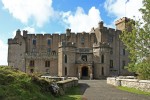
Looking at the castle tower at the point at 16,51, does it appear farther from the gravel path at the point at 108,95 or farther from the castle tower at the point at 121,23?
the gravel path at the point at 108,95

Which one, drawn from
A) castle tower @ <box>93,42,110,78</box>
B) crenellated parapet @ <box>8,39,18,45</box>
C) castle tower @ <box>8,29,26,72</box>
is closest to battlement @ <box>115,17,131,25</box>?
castle tower @ <box>93,42,110,78</box>

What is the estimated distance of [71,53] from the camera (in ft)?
222

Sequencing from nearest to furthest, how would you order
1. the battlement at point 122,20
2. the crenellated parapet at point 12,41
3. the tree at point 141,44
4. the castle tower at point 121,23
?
the tree at point 141,44, the crenellated parapet at point 12,41, the castle tower at point 121,23, the battlement at point 122,20

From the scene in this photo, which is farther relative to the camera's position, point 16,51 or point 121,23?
point 121,23

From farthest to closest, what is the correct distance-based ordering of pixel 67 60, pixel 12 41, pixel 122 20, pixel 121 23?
pixel 121 23 < pixel 122 20 < pixel 12 41 < pixel 67 60

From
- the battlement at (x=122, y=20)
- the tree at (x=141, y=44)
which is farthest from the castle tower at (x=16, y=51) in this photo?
the tree at (x=141, y=44)

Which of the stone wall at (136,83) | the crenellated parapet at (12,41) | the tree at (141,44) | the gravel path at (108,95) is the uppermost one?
the crenellated parapet at (12,41)

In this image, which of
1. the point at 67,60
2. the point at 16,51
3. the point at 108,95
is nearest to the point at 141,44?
the point at 108,95

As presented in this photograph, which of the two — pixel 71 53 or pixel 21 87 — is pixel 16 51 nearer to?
pixel 71 53

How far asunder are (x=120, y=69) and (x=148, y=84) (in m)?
49.3

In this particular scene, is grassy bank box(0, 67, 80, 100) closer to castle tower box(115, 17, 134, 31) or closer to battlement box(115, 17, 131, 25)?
castle tower box(115, 17, 134, 31)

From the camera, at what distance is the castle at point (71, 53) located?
67750 millimetres

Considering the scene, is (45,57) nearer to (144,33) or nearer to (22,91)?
(144,33)

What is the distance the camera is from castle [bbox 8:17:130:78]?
222 feet
